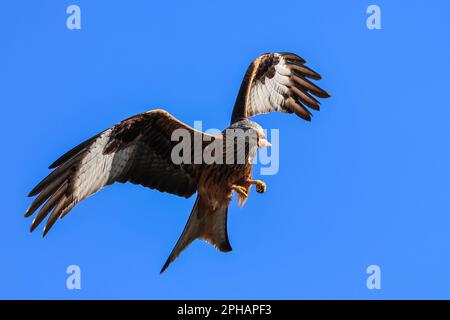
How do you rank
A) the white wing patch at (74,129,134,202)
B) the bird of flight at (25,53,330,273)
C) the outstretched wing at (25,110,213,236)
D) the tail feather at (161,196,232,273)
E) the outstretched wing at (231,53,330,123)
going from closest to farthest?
the outstretched wing at (25,110,213,236) < the bird of flight at (25,53,330,273) < the white wing patch at (74,129,134,202) < the tail feather at (161,196,232,273) < the outstretched wing at (231,53,330,123)

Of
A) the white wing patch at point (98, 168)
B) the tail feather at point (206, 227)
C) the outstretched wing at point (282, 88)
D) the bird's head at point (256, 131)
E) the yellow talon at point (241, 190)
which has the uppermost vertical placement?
the outstretched wing at point (282, 88)

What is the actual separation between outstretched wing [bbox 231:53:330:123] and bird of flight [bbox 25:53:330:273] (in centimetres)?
136

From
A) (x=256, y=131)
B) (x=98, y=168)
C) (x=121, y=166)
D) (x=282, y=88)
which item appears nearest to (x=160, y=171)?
(x=121, y=166)

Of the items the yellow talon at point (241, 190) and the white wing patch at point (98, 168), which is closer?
the white wing patch at point (98, 168)

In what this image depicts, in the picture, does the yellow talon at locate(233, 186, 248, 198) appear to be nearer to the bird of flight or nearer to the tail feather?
the bird of flight

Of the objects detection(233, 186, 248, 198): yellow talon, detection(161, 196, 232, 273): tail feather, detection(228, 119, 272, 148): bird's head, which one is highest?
detection(228, 119, 272, 148): bird's head

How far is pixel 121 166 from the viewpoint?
40.6ft

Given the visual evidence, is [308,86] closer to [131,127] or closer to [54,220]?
[131,127]

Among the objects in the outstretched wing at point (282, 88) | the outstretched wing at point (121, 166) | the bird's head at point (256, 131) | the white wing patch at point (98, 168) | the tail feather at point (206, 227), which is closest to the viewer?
the outstretched wing at point (121, 166)

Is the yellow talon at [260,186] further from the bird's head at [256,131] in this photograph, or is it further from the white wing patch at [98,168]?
the white wing patch at [98,168]

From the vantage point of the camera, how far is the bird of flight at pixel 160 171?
38.1 feet

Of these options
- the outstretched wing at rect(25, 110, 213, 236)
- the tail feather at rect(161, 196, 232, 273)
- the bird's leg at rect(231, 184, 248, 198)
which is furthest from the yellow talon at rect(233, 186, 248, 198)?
the outstretched wing at rect(25, 110, 213, 236)

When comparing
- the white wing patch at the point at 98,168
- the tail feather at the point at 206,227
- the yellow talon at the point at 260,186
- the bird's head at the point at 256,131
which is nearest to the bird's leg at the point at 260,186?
the yellow talon at the point at 260,186

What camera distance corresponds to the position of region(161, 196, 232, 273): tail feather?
1255 centimetres
